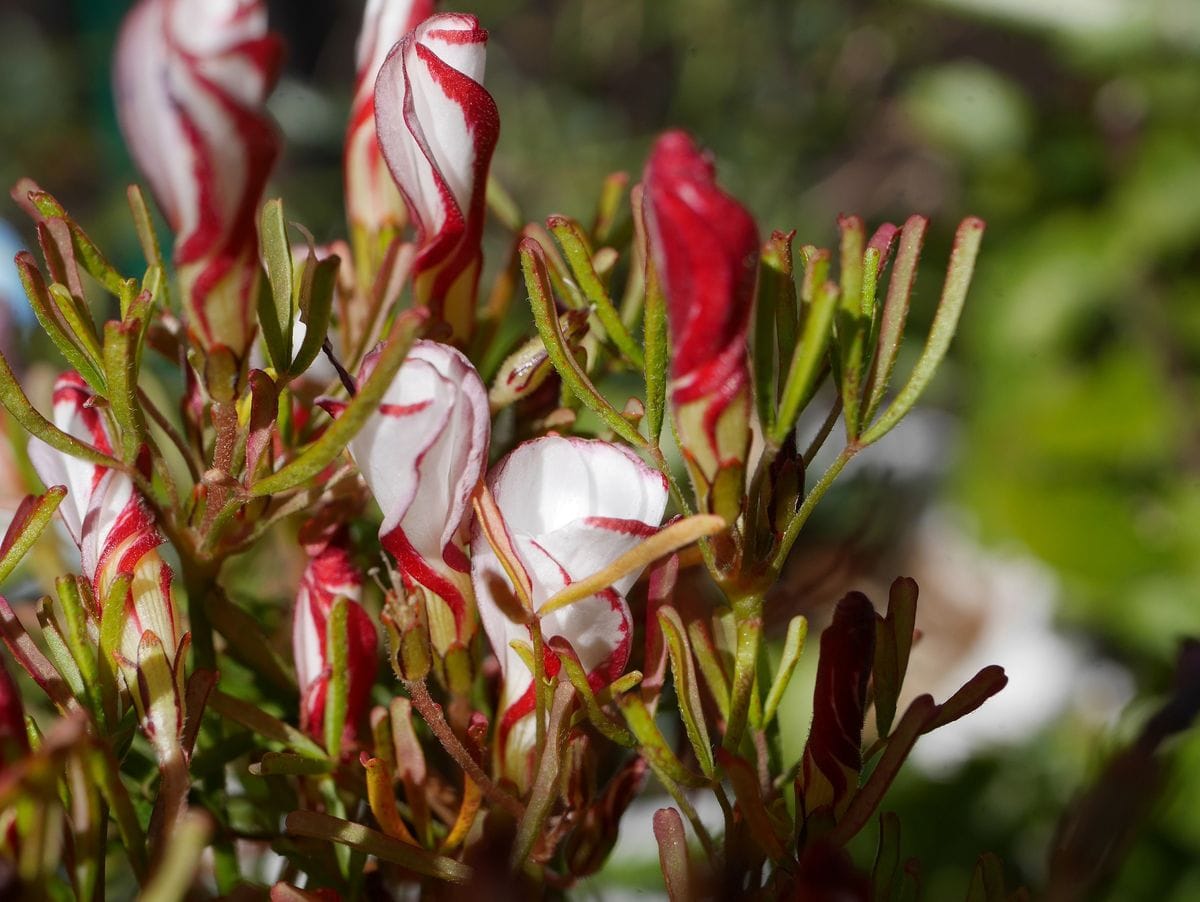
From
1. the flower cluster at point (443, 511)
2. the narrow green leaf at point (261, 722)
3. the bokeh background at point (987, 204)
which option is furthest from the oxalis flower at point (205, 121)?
the bokeh background at point (987, 204)

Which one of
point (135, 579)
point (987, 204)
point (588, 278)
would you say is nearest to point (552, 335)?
point (588, 278)

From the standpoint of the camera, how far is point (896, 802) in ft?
2.32

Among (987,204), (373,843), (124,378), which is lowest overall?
(373,843)

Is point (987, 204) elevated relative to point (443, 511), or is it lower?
elevated

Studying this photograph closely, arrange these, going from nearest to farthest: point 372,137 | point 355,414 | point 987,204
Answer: point 355,414
point 372,137
point 987,204

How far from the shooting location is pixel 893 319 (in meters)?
0.32

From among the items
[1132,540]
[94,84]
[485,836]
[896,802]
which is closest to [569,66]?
[94,84]

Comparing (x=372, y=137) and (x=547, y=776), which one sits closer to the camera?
(x=547, y=776)

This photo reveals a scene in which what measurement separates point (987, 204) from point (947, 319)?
1.46 meters

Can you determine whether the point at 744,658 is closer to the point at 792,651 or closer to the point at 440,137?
the point at 792,651

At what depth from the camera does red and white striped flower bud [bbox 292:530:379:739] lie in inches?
14.0

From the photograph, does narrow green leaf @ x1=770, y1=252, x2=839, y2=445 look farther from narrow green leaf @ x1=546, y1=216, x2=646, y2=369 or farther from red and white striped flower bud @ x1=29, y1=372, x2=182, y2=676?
red and white striped flower bud @ x1=29, y1=372, x2=182, y2=676

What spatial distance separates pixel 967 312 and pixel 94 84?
49.0 inches

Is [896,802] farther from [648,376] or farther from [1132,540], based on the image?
[1132,540]
